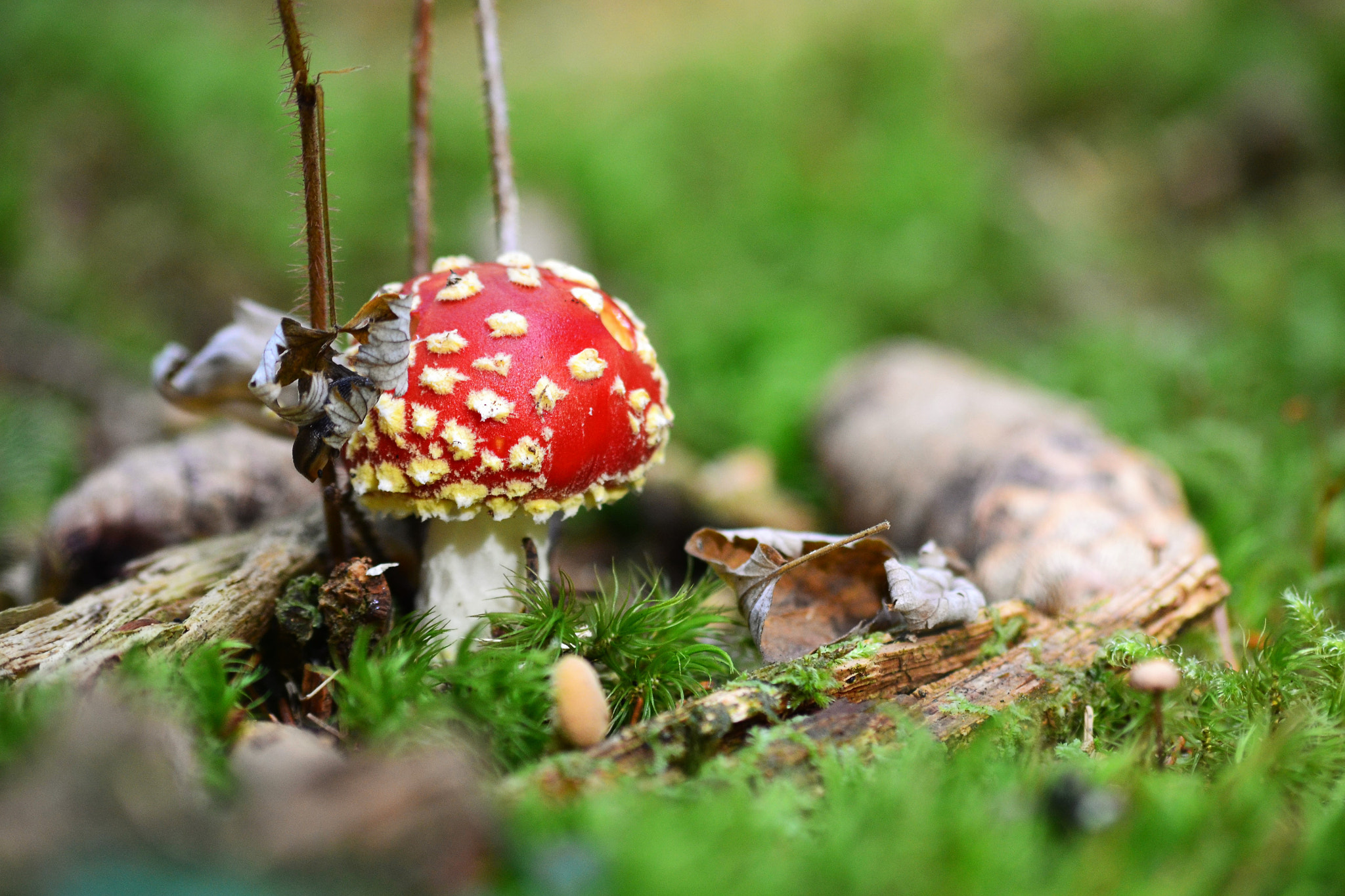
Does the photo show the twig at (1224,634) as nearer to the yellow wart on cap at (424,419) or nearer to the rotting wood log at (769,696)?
the rotting wood log at (769,696)

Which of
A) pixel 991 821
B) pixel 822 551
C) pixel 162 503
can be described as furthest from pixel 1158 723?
pixel 162 503

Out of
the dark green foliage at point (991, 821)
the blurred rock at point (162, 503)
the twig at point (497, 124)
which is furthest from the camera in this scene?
the blurred rock at point (162, 503)

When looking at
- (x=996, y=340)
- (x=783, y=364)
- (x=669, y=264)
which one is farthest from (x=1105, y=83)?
(x=783, y=364)

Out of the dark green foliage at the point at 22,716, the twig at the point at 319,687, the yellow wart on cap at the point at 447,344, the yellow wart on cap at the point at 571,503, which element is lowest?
the twig at the point at 319,687

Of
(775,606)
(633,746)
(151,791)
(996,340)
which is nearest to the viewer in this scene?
(151,791)

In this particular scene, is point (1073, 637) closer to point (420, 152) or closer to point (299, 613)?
point (299, 613)

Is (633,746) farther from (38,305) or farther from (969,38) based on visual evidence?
(969,38)

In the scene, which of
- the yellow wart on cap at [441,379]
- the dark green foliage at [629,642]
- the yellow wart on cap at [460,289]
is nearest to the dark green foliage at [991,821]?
the dark green foliage at [629,642]
